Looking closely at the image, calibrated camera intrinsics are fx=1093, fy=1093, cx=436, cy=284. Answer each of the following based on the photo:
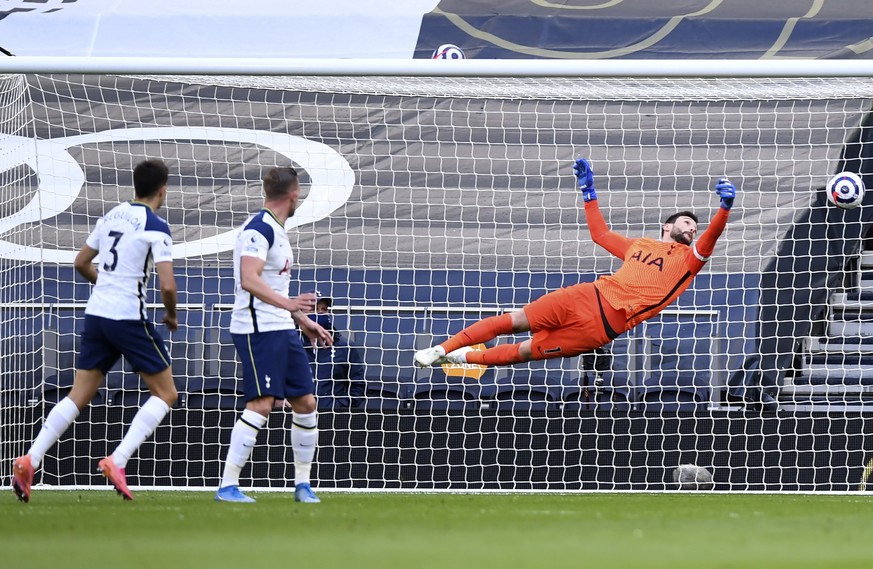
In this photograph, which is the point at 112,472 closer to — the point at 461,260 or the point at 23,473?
the point at 23,473

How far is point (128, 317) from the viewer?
571 centimetres

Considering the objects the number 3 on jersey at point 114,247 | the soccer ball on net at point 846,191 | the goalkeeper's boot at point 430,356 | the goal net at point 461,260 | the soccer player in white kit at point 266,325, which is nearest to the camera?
the soccer player in white kit at point 266,325

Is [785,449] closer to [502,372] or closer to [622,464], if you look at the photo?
[622,464]

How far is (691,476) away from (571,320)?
2165mm

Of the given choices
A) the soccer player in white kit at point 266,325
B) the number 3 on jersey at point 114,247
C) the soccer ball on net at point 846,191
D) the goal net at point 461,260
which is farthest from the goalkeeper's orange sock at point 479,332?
the soccer ball on net at point 846,191

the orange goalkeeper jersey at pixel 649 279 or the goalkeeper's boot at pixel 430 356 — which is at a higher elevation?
the orange goalkeeper jersey at pixel 649 279

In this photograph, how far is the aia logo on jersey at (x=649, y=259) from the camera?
749cm

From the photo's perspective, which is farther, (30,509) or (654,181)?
(654,181)

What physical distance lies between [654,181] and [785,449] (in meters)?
2.57

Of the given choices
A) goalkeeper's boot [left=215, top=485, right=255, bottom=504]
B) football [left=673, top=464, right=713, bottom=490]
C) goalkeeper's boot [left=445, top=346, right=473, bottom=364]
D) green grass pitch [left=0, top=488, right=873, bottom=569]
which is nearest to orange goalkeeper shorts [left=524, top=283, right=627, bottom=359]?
goalkeeper's boot [left=445, top=346, right=473, bottom=364]

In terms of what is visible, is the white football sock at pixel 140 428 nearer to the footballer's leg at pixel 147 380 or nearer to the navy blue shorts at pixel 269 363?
the footballer's leg at pixel 147 380

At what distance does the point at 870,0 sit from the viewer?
35.5 ft

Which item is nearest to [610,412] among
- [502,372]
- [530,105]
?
[502,372]

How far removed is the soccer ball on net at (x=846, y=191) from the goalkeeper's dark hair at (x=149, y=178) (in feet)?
17.1
